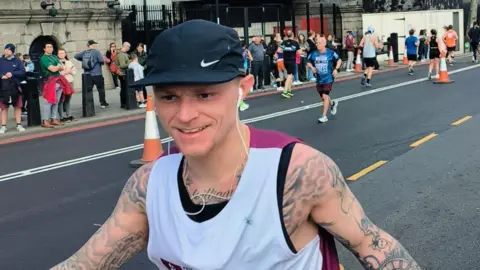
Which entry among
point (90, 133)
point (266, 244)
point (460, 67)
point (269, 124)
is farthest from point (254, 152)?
point (460, 67)

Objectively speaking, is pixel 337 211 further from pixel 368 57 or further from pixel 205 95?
pixel 368 57

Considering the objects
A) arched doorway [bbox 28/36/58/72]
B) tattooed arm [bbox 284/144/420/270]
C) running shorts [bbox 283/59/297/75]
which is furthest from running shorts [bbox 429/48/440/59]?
tattooed arm [bbox 284/144/420/270]

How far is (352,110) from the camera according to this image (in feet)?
48.1

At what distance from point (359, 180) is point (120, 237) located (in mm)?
5928

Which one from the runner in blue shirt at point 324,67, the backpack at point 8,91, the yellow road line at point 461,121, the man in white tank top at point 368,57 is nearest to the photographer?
the yellow road line at point 461,121

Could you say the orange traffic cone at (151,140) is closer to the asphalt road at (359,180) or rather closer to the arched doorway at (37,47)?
the asphalt road at (359,180)

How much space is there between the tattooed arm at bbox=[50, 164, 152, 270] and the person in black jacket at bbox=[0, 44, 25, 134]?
12.4 meters

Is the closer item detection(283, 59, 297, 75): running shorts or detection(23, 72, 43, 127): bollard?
detection(23, 72, 43, 127): bollard

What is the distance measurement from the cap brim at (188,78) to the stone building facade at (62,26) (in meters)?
19.5

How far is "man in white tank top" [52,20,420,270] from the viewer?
73.0 inches

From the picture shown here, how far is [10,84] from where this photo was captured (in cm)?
1372

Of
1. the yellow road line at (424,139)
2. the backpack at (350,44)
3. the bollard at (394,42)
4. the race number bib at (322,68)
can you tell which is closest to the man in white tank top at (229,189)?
the yellow road line at (424,139)

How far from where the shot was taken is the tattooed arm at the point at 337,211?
1.92 m

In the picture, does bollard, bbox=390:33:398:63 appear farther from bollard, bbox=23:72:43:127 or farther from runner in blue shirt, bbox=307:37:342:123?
bollard, bbox=23:72:43:127
